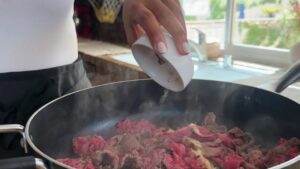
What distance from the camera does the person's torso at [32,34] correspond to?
81 centimetres

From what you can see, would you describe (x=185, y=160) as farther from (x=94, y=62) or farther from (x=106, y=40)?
(x=106, y=40)

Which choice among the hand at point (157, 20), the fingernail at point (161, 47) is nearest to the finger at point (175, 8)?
the hand at point (157, 20)

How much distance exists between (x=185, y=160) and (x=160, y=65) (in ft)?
0.55

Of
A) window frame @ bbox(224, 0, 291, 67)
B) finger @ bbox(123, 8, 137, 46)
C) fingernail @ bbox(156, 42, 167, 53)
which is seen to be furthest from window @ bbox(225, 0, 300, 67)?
fingernail @ bbox(156, 42, 167, 53)

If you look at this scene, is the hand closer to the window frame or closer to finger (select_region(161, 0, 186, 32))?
finger (select_region(161, 0, 186, 32))

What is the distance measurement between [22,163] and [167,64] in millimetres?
290

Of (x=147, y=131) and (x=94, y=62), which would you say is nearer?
(x=147, y=131)

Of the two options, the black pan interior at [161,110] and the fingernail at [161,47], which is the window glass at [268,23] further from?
the fingernail at [161,47]

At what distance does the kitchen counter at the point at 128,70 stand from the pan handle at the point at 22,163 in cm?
88

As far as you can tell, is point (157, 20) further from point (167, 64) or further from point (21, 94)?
point (21, 94)

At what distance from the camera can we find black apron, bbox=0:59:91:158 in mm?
825

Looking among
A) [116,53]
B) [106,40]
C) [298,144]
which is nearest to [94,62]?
[116,53]

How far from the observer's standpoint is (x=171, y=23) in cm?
63

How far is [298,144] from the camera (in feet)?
2.13
